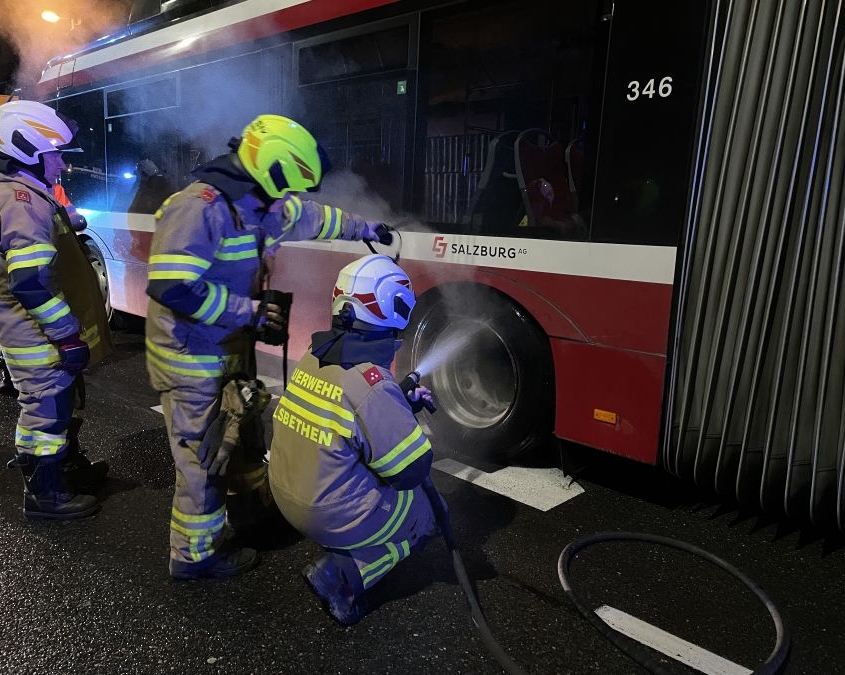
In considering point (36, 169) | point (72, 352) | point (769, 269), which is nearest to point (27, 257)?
point (72, 352)

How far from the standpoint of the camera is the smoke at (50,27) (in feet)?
27.1

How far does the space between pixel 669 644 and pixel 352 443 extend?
53.8 inches

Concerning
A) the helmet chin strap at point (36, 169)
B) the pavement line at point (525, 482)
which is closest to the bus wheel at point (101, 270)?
the helmet chin strap at point (36, 169)

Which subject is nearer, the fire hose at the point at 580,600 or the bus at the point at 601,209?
the fire hose at the point at 580,600

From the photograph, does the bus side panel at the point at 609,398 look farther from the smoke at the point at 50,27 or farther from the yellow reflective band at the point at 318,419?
the smoke at the point at 50,27

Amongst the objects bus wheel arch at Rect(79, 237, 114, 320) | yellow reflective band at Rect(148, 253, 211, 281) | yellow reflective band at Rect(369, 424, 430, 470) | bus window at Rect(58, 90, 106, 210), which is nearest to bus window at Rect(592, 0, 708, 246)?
yellow reflective band at Rect(369, 424, 430, 470)

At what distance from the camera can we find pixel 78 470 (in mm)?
3654

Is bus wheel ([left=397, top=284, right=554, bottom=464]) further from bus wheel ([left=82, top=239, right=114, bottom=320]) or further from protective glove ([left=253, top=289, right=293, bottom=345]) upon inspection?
bus wheel ([left=82, top=239, right=114, bottom=320])

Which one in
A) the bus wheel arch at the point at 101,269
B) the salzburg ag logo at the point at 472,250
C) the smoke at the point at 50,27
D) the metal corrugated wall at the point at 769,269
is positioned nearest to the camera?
the metal corrugated wall at the point at 769,269

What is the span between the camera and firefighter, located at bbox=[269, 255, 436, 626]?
2.26 m

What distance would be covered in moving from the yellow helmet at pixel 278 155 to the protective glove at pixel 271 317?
41 centimetres

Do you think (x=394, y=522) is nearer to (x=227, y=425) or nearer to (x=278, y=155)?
(x=227, y=425)

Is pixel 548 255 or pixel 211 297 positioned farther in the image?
pixel 548 255

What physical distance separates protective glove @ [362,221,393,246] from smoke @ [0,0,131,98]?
5654 mm
